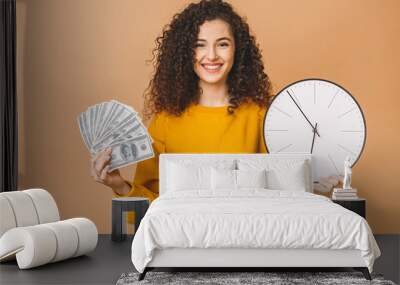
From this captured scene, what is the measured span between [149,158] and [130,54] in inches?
43.9

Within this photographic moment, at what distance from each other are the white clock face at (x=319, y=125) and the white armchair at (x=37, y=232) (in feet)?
7.66

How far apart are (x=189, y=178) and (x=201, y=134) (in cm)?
77

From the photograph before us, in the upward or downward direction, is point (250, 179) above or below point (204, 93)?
below

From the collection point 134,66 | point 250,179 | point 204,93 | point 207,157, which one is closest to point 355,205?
point 250,179

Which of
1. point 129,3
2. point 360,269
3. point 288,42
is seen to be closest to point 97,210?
point 129,3

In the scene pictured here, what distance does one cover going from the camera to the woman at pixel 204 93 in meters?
7.05

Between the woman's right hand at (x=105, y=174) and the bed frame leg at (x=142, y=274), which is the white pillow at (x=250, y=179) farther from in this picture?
the bed frame leg at (x=142, y=274)

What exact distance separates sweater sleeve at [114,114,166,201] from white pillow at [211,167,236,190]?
3.00ft

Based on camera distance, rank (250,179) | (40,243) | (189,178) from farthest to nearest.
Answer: (189,178) → (250,179) → (40,243)

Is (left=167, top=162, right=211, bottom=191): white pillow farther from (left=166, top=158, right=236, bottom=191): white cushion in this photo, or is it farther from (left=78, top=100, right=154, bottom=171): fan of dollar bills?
(left=78, top=100, right=154, bottom=171): fan of dollar bills

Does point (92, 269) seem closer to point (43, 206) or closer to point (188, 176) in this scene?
point (43, 206)

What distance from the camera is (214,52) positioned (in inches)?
277

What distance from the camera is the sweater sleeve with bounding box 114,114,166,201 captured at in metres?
7.09

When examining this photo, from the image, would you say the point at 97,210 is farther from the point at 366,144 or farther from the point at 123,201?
the point at 366,144
